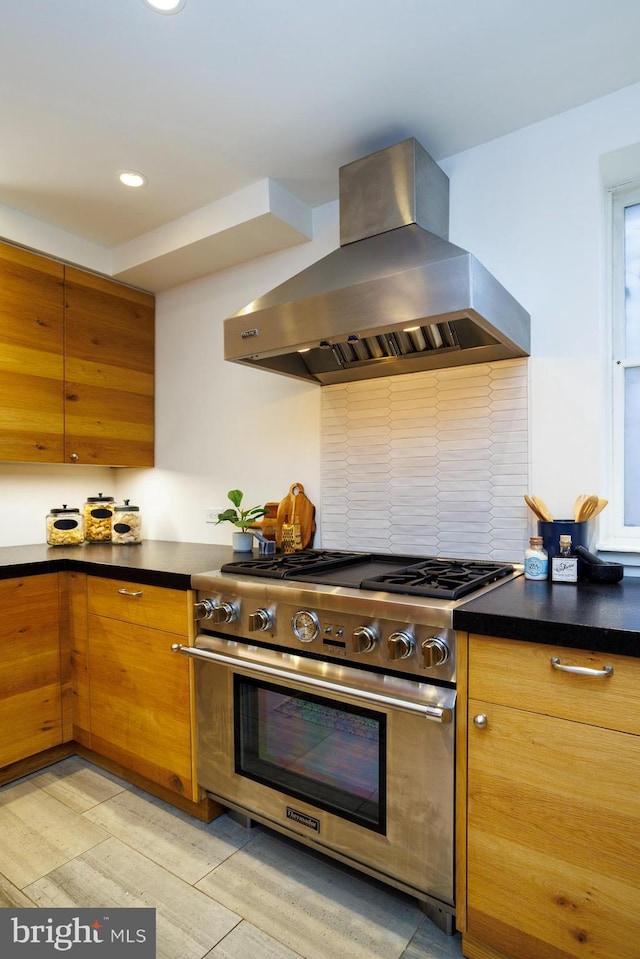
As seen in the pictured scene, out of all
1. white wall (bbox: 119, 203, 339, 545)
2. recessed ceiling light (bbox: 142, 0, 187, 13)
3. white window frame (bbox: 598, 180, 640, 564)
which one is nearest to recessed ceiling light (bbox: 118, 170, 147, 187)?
white wall (bbox: 119, 203, 339, 545)

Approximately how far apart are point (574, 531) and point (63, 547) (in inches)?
92.1

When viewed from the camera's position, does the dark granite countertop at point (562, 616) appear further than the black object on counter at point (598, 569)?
No

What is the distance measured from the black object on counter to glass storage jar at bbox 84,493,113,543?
2.32 metres

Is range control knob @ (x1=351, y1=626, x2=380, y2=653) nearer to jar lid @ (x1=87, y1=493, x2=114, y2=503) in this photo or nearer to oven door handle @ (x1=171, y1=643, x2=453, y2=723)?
oven door handle @ (x1=171, y1=643, x2=453, y2=723)

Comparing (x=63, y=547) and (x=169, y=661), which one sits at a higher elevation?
(x=63, y=547)

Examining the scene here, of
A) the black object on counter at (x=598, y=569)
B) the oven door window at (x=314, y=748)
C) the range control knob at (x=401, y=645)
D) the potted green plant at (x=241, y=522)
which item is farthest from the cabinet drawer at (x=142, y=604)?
the black object on counter at (x=598, y=569)

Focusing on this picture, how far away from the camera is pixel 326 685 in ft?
4.67

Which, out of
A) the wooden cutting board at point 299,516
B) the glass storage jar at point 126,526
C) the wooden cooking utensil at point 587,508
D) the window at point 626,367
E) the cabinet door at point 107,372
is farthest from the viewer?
the glass storage jar at point 126,526

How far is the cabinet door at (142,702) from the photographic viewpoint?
71.5 inches

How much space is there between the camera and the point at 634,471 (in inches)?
69.3

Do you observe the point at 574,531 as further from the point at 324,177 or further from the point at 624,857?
the point at 324,177

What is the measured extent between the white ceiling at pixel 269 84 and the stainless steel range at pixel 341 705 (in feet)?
4.99

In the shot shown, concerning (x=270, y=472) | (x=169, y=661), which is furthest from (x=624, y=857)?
(x=270, y=472)

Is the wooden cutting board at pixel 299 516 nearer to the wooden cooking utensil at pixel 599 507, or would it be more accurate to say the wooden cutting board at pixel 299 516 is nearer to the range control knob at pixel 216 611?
the range control knob at pixel 216 611
